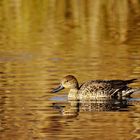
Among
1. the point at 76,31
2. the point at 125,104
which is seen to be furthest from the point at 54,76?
the point at 76,31

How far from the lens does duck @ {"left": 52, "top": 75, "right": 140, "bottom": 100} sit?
1319 cm

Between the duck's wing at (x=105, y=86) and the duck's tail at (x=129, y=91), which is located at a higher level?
the duck's wing at (x=105, y=86)

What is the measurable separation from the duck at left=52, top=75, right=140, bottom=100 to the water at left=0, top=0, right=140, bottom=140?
0.16 m

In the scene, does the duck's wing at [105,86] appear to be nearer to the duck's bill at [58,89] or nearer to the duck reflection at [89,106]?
the duck reflection at [89,106]

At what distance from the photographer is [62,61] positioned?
1560cm

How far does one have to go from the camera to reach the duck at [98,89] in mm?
13188

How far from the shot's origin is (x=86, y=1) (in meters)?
24.0

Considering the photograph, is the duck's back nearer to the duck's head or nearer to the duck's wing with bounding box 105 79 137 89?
the duck's wing with bounding box 105 79 137 89

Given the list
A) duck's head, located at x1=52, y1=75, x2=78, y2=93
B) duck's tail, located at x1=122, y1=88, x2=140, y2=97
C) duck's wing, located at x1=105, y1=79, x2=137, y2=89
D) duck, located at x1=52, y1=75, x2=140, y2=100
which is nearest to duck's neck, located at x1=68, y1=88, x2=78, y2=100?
duck, located at x1=52, y1=75, x2=140, y2=100

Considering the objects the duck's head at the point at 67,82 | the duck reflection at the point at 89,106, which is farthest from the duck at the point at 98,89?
the duck reflection at the point at 89,106

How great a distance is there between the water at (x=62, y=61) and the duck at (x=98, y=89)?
0.16m

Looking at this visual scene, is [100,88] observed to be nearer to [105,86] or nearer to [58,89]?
[105,86]

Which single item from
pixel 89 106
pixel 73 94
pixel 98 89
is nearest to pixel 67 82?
pixel 73 94

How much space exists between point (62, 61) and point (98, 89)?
2328mm
